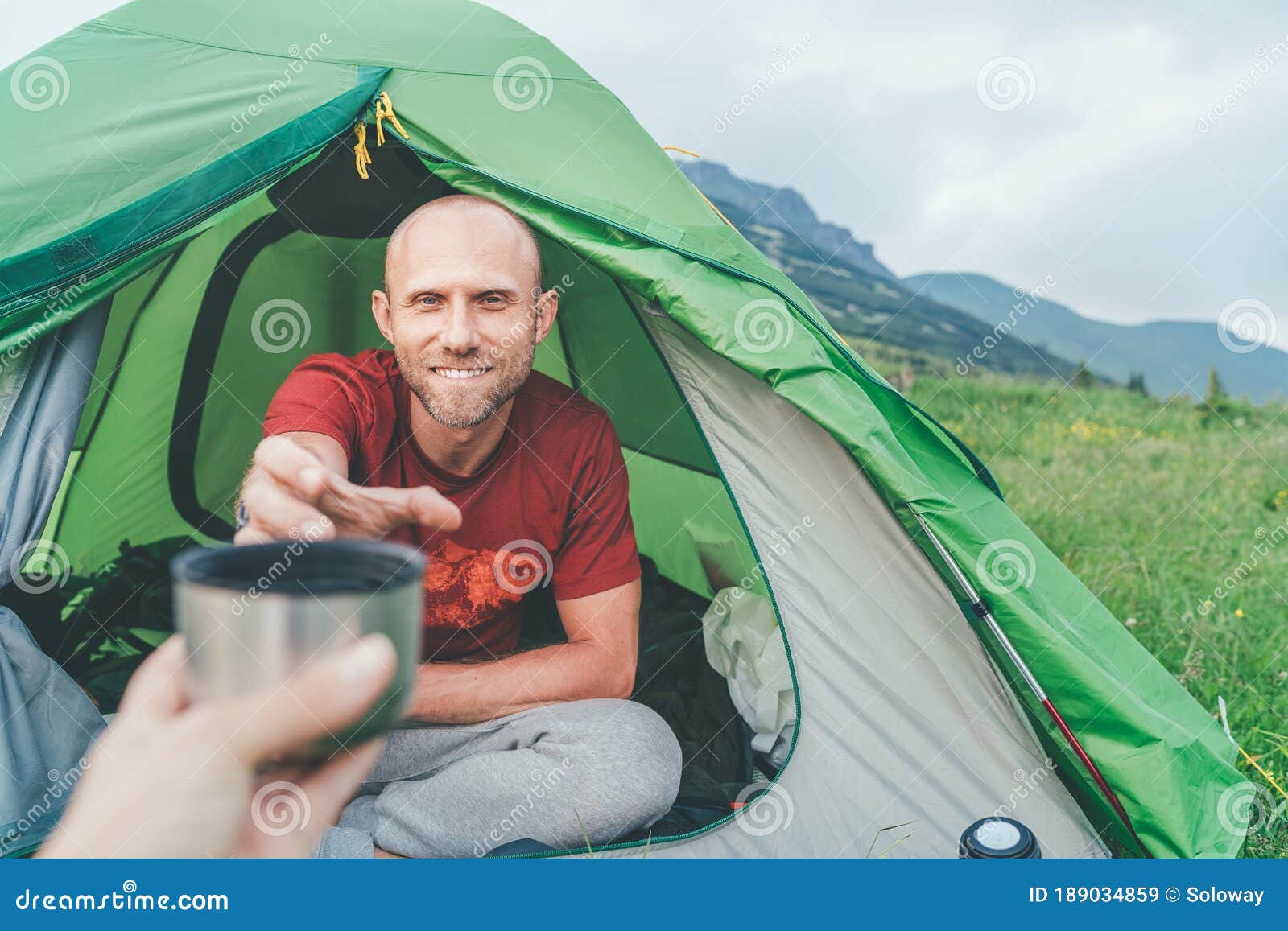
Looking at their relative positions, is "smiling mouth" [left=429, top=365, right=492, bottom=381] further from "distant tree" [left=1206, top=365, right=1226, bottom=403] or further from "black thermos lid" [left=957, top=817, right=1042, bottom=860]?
"distant tree" [left=1206, top=365, right=1226, bottom=403]

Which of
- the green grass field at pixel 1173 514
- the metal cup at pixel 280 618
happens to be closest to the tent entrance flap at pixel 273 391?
the green grass field at pixel 1173 514

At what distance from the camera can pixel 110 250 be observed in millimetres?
1413

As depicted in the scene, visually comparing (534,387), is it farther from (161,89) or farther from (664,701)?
(161,89)

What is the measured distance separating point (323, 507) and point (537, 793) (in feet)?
2.43

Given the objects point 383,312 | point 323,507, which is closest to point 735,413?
point 383,312

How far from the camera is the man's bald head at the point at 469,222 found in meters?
1.61

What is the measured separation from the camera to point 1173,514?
3193 millimetres

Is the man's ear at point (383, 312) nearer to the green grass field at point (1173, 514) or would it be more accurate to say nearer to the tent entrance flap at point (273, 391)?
the tent entrance flap at point (273, 391)

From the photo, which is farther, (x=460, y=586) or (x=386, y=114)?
(x=460, y=586)

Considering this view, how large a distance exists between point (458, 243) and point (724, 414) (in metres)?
0.49

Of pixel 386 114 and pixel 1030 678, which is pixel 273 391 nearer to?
pixel 386 114
